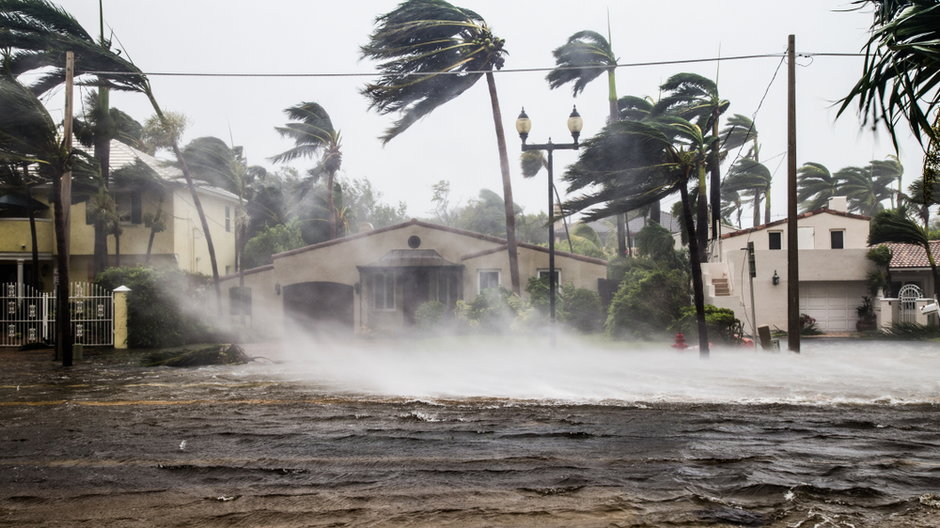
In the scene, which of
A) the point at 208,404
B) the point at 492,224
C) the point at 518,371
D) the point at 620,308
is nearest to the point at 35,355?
the point at 208,404

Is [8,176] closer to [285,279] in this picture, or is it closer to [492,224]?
[285,279]

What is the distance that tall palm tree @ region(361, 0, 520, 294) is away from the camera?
26375 millimetres

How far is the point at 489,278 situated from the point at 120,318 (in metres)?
13.1

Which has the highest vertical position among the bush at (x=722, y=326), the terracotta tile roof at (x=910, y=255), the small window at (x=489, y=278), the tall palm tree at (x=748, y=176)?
the tall palm tree at (x=748, y=176)

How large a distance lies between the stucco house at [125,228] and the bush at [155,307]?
26.6 ft

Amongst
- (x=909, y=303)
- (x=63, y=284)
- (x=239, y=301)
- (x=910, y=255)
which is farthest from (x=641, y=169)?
(x=910, y=255)

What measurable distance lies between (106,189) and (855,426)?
27570 mm

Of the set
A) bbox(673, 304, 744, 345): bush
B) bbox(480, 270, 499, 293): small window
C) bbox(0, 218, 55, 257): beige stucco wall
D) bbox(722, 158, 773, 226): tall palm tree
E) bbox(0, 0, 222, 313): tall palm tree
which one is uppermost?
bbox(0, 0, 222, 313): tall palm tree

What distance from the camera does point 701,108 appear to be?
93.0 ft

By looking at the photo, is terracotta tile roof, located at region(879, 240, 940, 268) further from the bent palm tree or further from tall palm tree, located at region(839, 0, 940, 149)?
tall palm tree, located at region(839, 0, 940, 149)

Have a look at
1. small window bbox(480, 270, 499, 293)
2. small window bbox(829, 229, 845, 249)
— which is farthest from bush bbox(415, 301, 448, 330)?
small window bbox(829, 229, 845, 249)

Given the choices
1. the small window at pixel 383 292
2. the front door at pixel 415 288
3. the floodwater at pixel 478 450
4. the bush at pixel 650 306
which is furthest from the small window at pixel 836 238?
the small window at pixel 383 292

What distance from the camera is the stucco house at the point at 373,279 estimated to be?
2798 cm

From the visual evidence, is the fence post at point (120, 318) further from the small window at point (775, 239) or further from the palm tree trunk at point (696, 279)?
the small window at point (775, 239)
